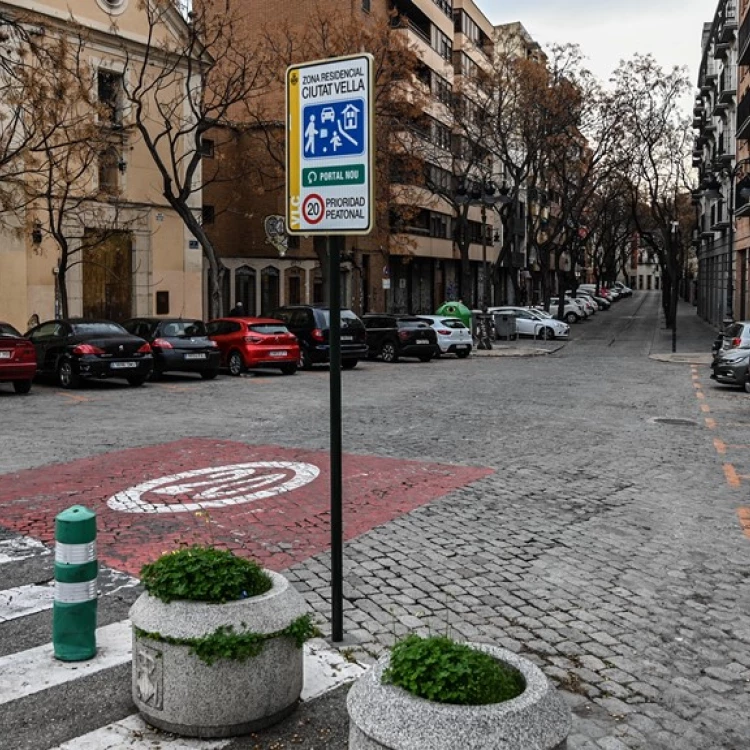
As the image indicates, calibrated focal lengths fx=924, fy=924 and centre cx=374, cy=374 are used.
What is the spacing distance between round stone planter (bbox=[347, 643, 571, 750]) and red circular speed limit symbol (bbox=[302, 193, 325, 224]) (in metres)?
2.36

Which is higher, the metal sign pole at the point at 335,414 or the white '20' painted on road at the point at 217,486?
the metal sign pole at the point at 335,414

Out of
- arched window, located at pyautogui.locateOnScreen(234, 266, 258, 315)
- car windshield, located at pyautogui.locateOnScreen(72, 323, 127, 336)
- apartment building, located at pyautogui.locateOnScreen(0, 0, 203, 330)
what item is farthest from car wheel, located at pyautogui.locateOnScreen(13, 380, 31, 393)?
arched window, located at pyautogui.locateOnScreen(234, 266, 258, 315)

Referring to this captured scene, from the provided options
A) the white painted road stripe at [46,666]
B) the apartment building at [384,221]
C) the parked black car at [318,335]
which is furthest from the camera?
the apartment building at [384,221]

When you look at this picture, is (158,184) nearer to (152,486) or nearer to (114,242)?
(114,242)

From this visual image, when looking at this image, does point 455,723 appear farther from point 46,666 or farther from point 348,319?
point 348,319

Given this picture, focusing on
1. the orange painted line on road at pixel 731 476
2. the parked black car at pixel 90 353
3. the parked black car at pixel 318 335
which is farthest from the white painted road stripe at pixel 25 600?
the parked black car at pixel 318 335

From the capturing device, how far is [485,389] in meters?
19.1

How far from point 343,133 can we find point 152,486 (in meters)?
5.28

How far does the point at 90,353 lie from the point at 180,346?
8.19 feet

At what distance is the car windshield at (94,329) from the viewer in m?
19.8

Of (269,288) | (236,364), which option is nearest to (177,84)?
(269,288)

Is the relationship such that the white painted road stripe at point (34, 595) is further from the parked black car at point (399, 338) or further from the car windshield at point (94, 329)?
the parked black car at point (399, 338)

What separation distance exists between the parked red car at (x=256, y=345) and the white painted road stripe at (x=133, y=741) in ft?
60.9

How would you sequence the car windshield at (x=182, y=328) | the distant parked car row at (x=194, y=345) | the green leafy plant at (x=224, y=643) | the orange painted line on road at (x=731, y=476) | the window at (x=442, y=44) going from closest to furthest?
the green leafy plant at (x=224, y=643) → the orange painted line on road at (x=731, y=476) → the distant parked car row at (x=194, y=345) → the car windshield at (x=182, y=328) → the window at (x=442, y=44)
